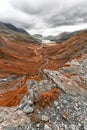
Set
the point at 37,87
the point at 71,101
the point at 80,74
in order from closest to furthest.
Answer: the point at 71,101 < the point at 37,87 < the point at 80,74

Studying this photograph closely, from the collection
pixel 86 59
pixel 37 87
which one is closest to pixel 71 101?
pixel 37 87

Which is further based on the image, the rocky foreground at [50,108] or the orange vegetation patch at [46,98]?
the orange vegetation patch at [46,98]

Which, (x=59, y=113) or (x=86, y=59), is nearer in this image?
(x=59, y=113)

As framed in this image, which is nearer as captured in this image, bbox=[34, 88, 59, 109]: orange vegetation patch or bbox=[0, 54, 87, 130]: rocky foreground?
bbox=[0, 54, 87, 130]: rocky foreground

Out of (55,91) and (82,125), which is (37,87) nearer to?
(55,91)

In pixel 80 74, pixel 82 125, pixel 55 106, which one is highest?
pixel 80 74
